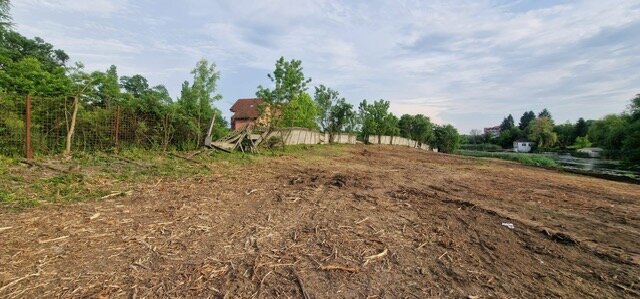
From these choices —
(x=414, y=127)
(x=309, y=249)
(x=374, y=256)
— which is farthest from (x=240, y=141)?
(x=414, y=127)

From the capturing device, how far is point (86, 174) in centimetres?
680

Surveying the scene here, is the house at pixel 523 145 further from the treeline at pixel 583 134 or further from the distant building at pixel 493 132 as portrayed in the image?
the distant building at pixel 493 132

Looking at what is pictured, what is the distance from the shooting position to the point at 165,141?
492 inches

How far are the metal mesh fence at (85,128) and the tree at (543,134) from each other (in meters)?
92.4

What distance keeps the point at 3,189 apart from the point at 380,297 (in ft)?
21.0

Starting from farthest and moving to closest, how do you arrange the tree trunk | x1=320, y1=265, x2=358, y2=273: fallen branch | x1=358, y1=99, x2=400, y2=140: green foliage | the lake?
x1=358, y1=99, x2=400, y2=140: green foliage, the lake, the tree trunk, x1=320, y1=265, x2=358, y2=273: fallen branch

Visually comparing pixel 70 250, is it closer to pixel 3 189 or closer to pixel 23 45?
pixel 3 189

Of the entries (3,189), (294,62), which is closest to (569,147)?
(294,62)

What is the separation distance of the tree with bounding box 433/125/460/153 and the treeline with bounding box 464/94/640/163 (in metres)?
20.5

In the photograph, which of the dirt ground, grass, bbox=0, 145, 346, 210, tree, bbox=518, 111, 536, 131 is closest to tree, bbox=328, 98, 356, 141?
grass, bbox=0, 145, 346, 210

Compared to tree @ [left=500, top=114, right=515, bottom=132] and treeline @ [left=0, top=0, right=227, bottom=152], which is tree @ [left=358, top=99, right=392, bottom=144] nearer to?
treeline @ [left=0, top=0, right=227, bottom=152]

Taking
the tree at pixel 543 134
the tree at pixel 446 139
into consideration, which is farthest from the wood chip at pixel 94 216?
the tree at pixel 543 134

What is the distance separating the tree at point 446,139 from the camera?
203ft

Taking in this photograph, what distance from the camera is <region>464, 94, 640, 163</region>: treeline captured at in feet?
78.8
